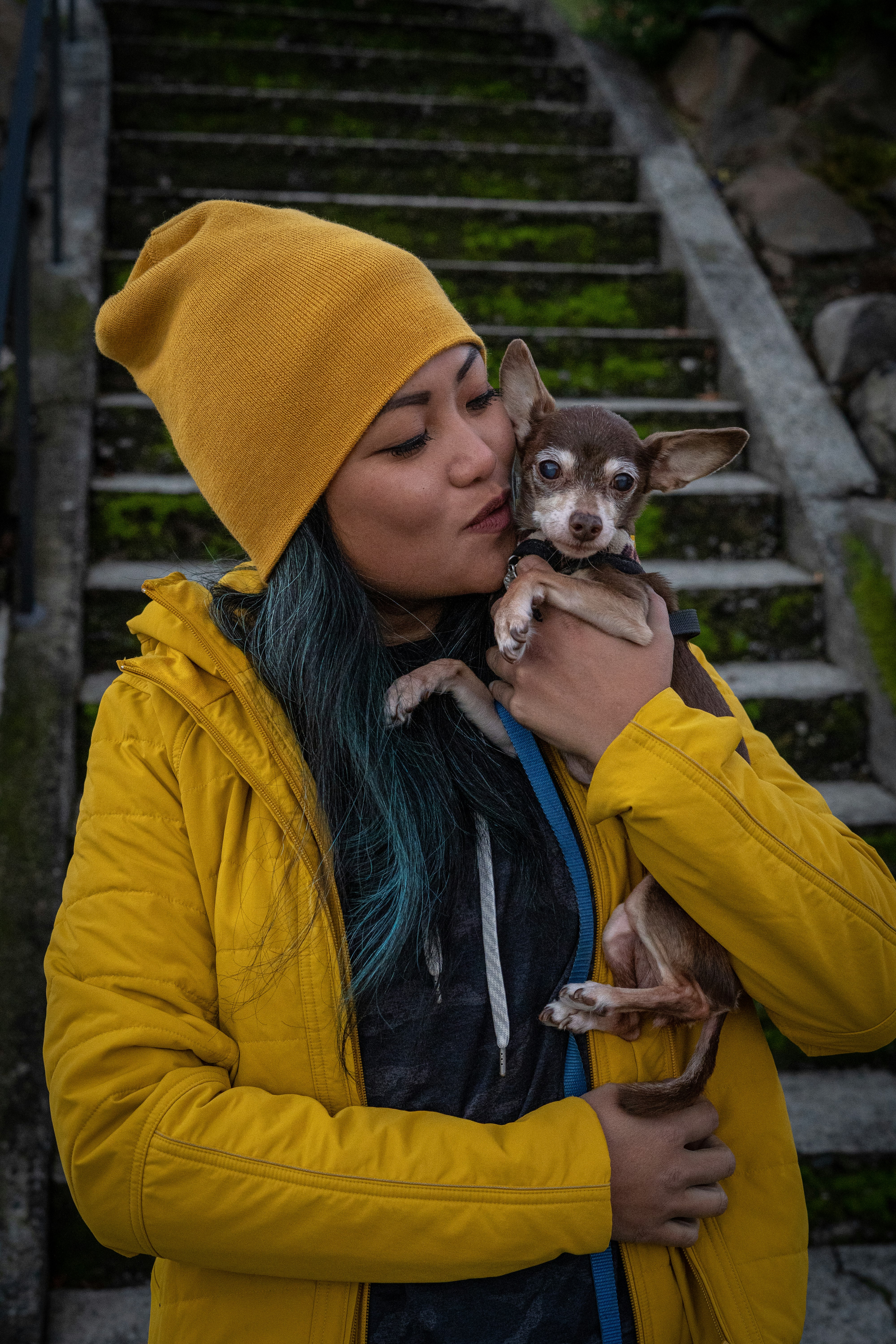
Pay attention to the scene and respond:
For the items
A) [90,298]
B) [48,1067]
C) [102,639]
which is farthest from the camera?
[90,298]

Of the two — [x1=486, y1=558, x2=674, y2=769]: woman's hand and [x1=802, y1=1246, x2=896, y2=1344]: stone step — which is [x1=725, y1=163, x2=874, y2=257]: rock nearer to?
[x1=486, y1=558, x2=674, y2=769]: woman's hand

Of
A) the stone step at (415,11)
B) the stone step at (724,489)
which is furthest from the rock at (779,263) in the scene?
the stone step at (415,11)

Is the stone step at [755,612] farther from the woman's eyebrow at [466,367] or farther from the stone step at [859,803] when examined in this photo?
the woman's eyebrow at [466,367]

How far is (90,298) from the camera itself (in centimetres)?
406

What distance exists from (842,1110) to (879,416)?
2.79m

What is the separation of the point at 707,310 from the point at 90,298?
9.29ft

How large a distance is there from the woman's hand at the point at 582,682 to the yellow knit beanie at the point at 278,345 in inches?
19.0

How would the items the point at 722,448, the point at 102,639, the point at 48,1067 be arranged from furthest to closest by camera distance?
the point at 102,639
the point at 722,448
the point at 48,1067

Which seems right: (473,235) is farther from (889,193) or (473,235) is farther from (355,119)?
(889,193)

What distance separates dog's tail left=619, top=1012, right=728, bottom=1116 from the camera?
147 cm

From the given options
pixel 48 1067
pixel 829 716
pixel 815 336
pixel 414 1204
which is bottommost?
pixel 414 1204

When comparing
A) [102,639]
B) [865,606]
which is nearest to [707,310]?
[865,606]

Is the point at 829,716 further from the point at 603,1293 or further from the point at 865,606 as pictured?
the point at 603,1293

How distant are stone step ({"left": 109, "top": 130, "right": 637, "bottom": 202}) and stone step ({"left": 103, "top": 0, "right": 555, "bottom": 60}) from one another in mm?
1318
